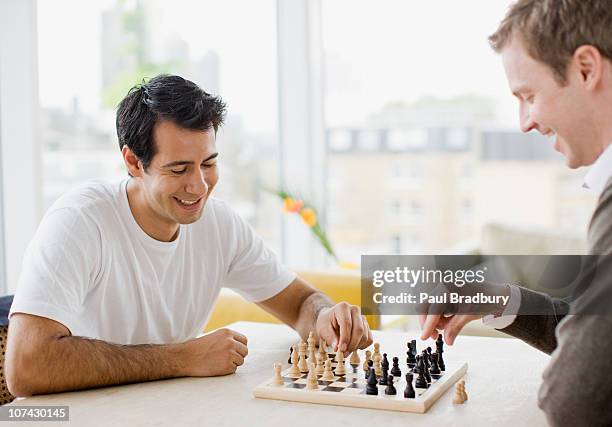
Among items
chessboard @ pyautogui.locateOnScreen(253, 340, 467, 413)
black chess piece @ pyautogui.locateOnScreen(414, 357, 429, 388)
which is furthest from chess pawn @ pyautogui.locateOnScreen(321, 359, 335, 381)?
black chess piece @ pyautogui.locateOnScreen(414, 357, 429, 388)

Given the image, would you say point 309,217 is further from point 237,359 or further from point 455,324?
point 455,324

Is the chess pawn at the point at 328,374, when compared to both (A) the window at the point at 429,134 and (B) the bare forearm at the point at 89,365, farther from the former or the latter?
(A) the window at the point at 429,134

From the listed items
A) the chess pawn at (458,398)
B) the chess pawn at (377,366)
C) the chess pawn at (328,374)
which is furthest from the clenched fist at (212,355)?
the chess pawn at (458,398)

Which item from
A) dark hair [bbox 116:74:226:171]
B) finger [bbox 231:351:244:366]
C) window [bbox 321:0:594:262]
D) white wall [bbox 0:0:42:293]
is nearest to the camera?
finger [bbox 231:351:244:366]

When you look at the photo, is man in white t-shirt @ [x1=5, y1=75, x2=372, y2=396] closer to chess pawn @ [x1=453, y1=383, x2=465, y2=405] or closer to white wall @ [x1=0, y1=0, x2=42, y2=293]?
chess pawn @ [x1=453, y1=383, x2=465, y2=405]

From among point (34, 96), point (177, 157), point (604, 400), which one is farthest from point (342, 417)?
point (34, 96)

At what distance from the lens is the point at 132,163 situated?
245 centimetres

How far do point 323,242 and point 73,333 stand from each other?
253 cm

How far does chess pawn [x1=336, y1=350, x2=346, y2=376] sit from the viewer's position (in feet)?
6.64

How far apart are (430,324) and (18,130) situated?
7.35ft

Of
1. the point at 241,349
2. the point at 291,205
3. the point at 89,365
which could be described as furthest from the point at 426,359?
the point at 291,205

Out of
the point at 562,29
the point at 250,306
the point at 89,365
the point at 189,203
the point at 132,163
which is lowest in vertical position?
the point at 250,306

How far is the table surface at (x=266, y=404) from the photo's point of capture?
67.6 inches

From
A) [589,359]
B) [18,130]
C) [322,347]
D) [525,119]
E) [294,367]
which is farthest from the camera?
[18,130]
